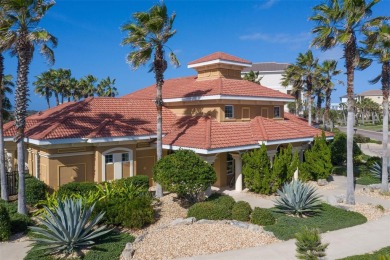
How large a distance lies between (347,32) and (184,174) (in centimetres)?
1040

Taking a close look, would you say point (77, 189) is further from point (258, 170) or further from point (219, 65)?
point (219, 65)

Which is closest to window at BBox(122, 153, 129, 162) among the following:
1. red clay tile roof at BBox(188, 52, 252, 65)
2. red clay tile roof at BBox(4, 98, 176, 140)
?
red clay tile roof at BBox(4, 98, 176, 140)

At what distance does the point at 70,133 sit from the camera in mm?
17312

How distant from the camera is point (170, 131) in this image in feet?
69.7

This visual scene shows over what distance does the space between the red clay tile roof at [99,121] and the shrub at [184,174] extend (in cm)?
464

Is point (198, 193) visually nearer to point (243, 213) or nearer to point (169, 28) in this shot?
point (243, 213)

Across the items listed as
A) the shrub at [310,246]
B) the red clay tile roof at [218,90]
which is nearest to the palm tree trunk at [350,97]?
the red clay tile roof at [218,90]

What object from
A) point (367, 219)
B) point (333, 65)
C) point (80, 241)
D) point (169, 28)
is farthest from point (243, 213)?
point (333, 65)

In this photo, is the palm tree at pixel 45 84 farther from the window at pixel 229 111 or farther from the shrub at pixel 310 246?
the shrub at pixel 310 246

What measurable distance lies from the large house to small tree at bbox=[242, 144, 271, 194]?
2.32ft

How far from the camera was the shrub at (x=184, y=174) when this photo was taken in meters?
14.4

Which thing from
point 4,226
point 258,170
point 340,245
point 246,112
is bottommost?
point 340,245

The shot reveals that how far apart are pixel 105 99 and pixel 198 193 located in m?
11.1

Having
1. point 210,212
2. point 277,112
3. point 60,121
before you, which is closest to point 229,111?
point 277,112
